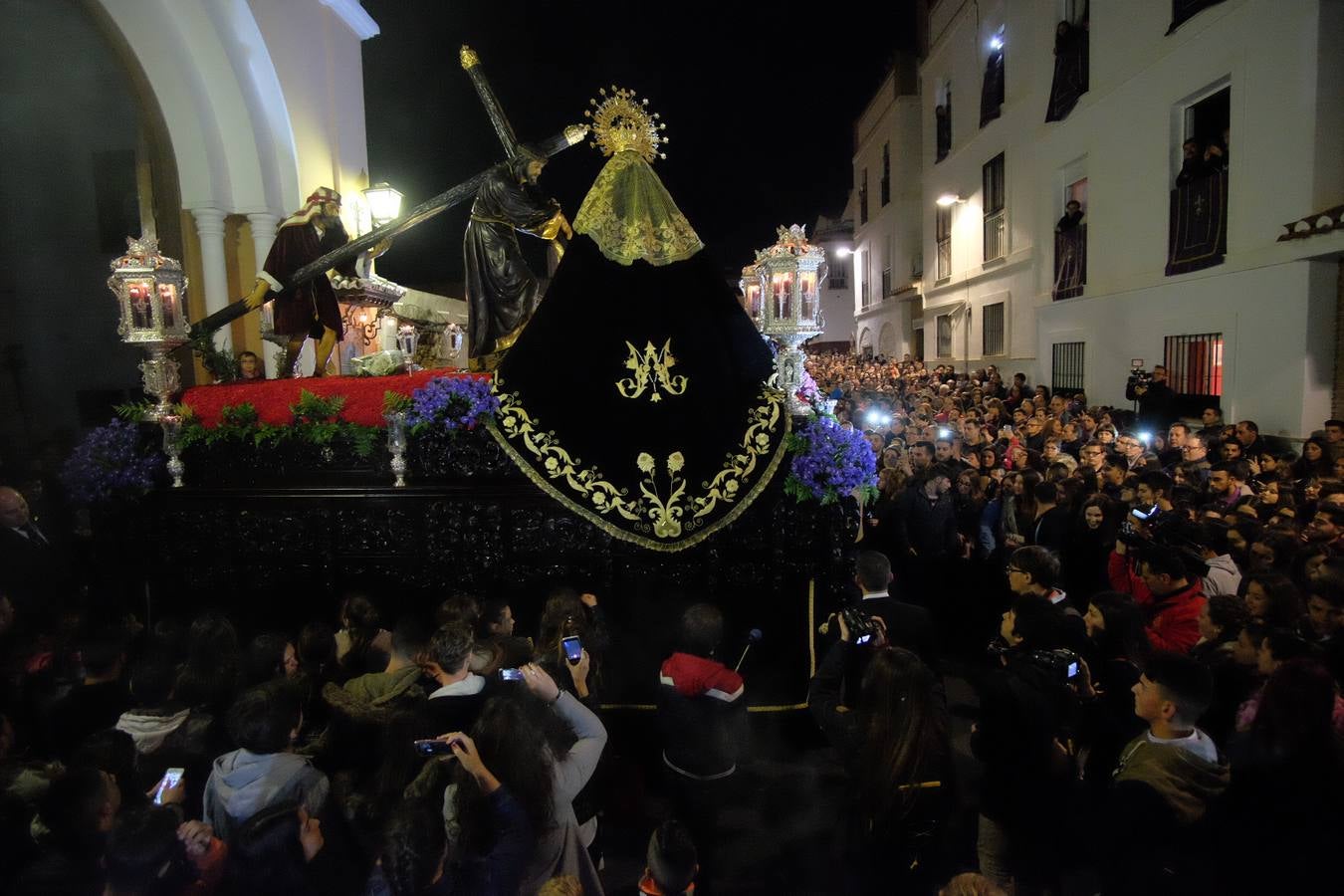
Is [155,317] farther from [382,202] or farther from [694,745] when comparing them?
[694,745]

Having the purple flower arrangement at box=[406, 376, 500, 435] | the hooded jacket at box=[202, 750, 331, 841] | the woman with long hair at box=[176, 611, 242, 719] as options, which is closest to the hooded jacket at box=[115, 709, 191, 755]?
the woman with long hair at box=[176, 611, 242, 719]

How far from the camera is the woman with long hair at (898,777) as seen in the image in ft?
9.57

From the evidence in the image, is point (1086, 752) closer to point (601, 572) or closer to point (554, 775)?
point (554, 775)

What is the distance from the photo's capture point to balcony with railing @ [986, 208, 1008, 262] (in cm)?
1869

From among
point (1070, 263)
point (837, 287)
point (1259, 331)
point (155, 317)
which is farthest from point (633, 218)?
point (837, 287)

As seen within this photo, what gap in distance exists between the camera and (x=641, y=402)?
504 centimetres

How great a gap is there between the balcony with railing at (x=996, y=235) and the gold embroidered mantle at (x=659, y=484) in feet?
53.5

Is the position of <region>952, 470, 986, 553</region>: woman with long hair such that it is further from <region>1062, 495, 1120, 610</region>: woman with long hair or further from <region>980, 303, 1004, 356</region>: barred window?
<region>980, 303, 1004, 356</region>: barred window

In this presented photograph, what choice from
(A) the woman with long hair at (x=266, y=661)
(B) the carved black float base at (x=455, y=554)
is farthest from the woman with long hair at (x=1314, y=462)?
(A) the woman with long hair at (x=266, y=661)

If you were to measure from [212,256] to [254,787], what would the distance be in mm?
8023

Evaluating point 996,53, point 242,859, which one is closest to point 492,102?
point 242,859

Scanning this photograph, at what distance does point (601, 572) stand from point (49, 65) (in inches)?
359

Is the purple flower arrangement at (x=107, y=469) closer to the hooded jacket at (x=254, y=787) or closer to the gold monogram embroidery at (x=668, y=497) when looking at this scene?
the hooded jacket at (x=254, y=787)

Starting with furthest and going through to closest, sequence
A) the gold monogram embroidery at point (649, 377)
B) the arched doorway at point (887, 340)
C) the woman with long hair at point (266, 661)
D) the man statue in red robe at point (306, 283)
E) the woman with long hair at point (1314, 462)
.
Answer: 1. the arched doorway at point (887, 340)
2. the woman with long hair at point (1314, 462)
3. the man statue in red robe at point (306, 283)
4. the gold monogram embroidery at point (649, 377)
5. the woman with long hair at point (266, 661)
